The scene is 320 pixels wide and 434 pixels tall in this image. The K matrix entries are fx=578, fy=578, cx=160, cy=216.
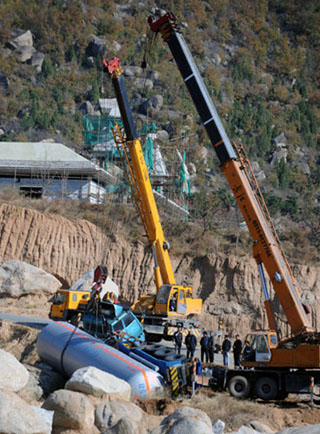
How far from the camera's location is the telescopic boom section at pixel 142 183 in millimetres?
28969

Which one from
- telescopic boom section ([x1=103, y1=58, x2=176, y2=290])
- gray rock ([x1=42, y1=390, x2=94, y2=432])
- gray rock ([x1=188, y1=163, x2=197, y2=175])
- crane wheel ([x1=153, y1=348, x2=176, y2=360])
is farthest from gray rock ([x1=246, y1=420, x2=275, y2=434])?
gray rock ([x1=188, y1=163, x2=197, y2=175])

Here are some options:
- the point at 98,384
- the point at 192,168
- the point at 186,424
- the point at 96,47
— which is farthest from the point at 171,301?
the point at 96,47

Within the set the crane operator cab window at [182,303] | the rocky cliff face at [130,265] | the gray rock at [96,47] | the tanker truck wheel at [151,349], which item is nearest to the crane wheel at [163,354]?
the tanker truck wheel at [151,349]

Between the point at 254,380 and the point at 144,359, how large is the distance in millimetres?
3785

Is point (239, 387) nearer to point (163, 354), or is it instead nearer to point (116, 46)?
point (163, 354)

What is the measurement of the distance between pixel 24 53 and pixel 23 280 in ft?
323

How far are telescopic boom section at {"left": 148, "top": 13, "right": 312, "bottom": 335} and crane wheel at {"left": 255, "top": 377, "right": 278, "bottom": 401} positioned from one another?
5.78 ft

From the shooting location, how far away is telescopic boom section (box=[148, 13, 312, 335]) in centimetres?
1884

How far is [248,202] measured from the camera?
20266 mm

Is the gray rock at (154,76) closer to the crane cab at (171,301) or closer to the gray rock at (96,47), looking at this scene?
the gray rock at (96,47)

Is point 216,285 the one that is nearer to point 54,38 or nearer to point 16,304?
point 16,304

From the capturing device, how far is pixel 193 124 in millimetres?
106500

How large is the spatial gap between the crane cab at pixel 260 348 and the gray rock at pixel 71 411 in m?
6.69

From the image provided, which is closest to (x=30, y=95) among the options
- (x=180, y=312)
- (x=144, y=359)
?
(x=180, y=312)
